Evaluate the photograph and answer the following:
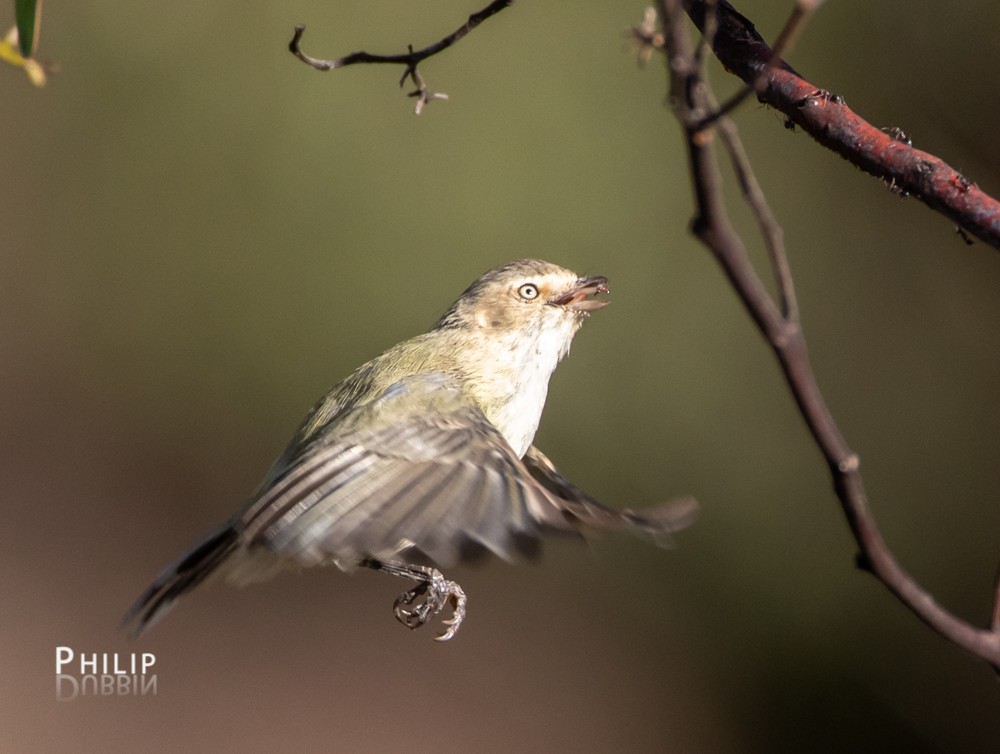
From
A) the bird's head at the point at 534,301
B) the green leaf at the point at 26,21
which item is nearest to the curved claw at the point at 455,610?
the bird's head at the point at 534,301

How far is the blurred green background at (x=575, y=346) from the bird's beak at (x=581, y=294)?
2538mm

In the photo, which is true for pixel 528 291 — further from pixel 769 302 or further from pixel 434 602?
pixel 769 302

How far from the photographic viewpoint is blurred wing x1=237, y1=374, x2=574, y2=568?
2.07 meters

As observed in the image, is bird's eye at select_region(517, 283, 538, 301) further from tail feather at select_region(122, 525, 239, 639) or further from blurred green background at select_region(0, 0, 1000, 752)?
blurred green background at select_region(0, 0, 1000, 752)

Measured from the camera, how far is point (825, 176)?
5.94m

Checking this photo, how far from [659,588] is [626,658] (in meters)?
0.43

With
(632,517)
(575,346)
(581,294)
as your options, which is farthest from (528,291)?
(575,346)

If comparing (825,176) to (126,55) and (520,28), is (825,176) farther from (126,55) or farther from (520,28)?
(126,55)

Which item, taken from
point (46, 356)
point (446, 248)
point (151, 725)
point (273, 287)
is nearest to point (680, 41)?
point (446, 248)

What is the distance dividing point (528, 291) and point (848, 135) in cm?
162

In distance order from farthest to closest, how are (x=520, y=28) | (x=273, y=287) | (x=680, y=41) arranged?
(x=273, y=287), (x=520, y=28), (x=680, y=41)

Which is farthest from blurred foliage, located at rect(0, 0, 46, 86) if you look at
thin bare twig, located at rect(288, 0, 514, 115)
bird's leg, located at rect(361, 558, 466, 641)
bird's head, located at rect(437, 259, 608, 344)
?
bird's head, located at rect(437, 259, 608, 344)

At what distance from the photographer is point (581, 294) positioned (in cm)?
316

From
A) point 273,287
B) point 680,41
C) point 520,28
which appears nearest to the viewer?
point 680,41
